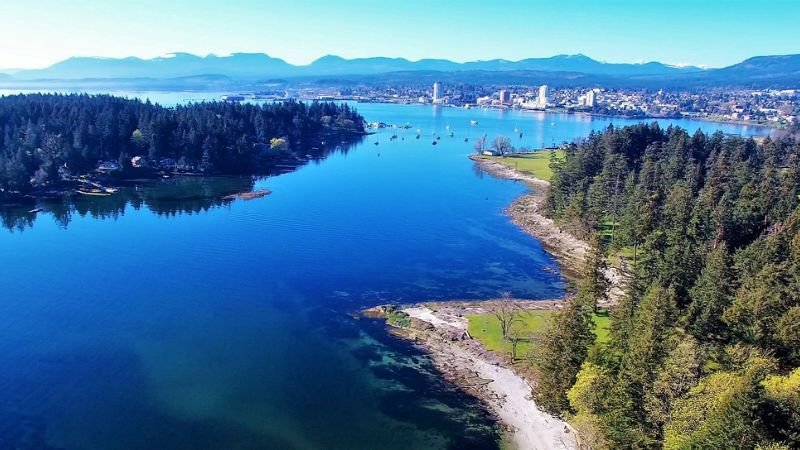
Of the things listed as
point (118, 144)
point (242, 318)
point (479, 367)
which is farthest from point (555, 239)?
point (118, 144)

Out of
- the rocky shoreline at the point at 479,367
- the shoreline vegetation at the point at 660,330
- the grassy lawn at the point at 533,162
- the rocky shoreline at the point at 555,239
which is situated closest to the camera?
the shoreline vegetation at the point at 660,330

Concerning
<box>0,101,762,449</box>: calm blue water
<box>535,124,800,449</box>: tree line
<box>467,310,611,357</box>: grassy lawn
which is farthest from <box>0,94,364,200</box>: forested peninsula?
<box>535,124,800,449</box>: tree line

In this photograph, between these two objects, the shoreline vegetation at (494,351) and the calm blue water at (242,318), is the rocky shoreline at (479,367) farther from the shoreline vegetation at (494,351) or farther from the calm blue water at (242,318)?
the calm blue water at (242,318)

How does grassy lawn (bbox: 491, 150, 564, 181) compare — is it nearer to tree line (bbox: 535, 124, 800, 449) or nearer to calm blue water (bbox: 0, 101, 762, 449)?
calm blue water (bbox: 0, 101, 762, 449)

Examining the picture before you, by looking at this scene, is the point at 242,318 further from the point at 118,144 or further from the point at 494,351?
the point at 118,144

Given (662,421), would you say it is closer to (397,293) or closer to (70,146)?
(397,293)

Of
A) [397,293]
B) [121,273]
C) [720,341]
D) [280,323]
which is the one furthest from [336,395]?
[121,273]

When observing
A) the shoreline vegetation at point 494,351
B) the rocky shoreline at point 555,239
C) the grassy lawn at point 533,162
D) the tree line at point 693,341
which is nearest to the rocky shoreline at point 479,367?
the shoreline vegetation at point 494,351
